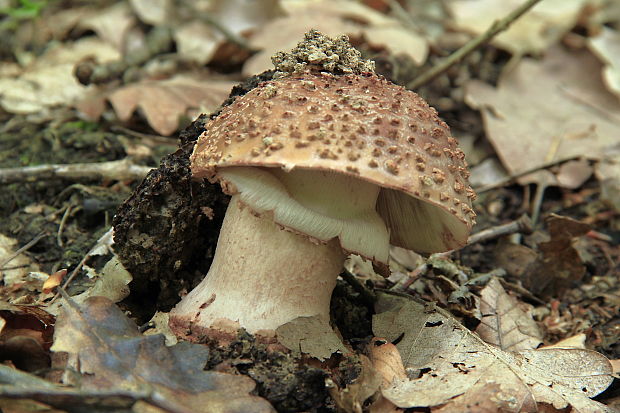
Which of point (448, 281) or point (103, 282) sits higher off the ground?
point (103, 282)

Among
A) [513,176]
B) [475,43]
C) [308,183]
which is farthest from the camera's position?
[513,176]

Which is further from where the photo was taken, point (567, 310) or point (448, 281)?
point (567, 310)

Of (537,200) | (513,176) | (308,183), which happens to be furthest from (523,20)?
(308,183)

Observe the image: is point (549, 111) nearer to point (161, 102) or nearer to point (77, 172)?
point (161, 102)

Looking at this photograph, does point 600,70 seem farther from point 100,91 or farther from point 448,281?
point 100,91

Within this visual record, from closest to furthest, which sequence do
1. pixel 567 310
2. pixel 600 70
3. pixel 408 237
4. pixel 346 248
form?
pixel 346 248 < pixel 408 237 < pixel 567 310 < pixel 600 70

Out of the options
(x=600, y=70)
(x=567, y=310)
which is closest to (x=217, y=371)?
(x=567, y=310)

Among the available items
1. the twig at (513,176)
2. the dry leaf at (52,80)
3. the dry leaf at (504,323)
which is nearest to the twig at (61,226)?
the dry leaf at (52,80)

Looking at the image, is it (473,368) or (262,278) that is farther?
(262,278)
